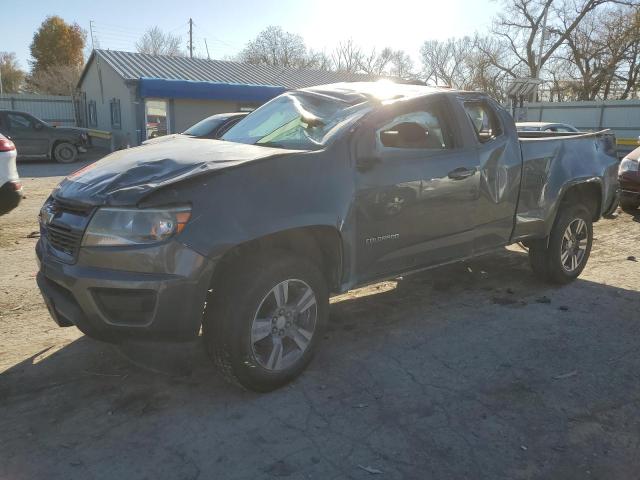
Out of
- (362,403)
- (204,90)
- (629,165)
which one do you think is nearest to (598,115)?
(629,165)

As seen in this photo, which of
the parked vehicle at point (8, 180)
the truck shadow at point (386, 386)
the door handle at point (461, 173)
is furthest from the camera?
the parked vehicle at point (8, 180)

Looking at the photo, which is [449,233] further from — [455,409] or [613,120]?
[613,120]

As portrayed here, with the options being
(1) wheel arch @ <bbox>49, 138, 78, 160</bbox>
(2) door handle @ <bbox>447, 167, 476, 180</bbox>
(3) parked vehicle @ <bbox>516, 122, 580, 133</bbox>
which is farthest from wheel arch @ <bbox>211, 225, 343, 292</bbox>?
(1) wheel arch @ <bbox>49, 138, 78, 160</bbox>

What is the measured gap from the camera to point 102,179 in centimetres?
316

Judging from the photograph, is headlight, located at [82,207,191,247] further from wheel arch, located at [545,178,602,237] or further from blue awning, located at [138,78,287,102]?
blue awning, located at [138,78,287,102]

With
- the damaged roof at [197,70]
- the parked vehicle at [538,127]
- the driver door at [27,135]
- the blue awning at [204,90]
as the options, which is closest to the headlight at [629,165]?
the parked vehicle at [538,127]

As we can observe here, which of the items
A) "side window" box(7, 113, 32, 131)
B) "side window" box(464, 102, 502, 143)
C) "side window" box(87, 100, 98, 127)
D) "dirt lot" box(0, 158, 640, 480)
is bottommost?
"dirt lot" box(0, 158, 640, 480)

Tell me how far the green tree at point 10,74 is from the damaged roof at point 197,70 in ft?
115

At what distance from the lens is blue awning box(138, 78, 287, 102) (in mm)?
22531

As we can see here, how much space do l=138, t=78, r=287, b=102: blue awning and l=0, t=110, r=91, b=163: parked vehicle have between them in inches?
158

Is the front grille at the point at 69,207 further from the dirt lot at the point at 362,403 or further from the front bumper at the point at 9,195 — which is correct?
the front bumper at the point at 9,195

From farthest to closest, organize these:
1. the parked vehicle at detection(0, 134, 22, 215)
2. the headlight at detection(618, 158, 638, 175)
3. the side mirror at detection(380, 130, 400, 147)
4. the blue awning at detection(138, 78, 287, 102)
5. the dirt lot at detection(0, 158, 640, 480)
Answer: the blue awning at detection(138, 78, 287, 102) < the headlight at detection(618, 158, 638, 175) < the parked vehicle at detection(0, 134, 22, 215) < the side mirror at detection(380, 130, 400, 147) < the dirt lot at detection(0, 158, 640, 480)

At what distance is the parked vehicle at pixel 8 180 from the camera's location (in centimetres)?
710

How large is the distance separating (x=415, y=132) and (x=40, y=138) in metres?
17.7
